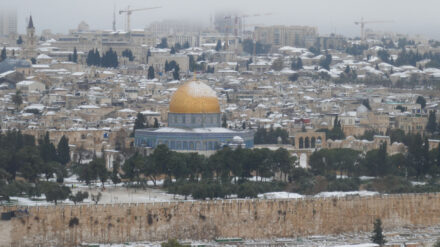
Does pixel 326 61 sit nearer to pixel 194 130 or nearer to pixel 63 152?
pixel 194 130

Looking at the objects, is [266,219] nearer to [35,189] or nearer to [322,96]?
[35,189]

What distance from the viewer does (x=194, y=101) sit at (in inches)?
3346

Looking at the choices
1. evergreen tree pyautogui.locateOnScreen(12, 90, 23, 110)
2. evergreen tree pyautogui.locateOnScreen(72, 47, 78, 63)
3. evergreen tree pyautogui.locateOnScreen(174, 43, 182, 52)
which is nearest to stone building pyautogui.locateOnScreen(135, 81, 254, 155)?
evergreen tree pyautogui.locateOnScreen(12, 90, 23, 110)

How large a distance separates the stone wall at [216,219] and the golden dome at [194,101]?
58.5 ft

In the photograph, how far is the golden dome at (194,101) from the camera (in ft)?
279

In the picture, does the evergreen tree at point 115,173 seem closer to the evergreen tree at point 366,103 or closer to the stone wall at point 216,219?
the stone wall at point 216,219

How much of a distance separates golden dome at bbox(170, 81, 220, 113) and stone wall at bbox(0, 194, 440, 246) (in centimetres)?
1783

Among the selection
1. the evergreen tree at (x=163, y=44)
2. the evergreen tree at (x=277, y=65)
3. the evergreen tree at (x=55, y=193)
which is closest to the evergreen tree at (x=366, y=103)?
the evergreen tree at (x=277, y=65)

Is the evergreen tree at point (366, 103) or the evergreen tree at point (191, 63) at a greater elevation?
the evergreen tree at point (191, 63)

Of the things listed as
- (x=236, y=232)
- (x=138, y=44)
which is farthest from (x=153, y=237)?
(x=138, y=44)

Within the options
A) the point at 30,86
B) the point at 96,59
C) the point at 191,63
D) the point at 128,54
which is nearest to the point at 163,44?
the point at 128,54

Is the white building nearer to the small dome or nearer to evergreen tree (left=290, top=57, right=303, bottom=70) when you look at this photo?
the small dome

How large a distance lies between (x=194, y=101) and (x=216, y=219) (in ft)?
65.5

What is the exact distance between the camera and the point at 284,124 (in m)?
101
